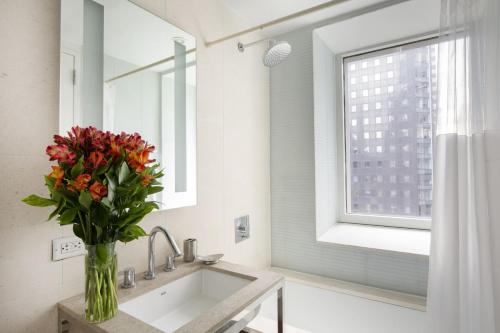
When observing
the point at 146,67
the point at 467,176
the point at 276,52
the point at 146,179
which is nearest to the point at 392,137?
the point at 467,176

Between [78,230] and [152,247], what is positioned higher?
[78,230]

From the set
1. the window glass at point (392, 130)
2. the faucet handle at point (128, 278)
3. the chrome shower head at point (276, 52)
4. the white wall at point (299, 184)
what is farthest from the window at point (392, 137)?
the faucet handle at point (128, 278)

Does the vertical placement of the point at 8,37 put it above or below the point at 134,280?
above

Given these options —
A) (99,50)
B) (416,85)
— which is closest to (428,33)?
(416,85)

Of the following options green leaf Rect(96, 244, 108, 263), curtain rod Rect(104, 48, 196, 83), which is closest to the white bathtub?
green leaf Rect(96, 244, 108, 263)

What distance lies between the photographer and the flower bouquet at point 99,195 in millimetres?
706

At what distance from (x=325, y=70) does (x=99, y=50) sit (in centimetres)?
165

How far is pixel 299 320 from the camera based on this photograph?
1.58 metres

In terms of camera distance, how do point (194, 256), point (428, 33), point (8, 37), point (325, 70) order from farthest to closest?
point (325, 70), point (428, 33), point (194, 256), point (8, 37)

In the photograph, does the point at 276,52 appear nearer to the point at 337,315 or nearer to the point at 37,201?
the point at 37,201

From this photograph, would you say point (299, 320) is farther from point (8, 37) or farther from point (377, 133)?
point (8, 37)

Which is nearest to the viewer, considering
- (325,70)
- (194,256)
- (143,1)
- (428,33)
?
(143,1)

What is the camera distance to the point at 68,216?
2.38 ft

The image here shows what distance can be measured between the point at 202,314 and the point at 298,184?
4.42ft
